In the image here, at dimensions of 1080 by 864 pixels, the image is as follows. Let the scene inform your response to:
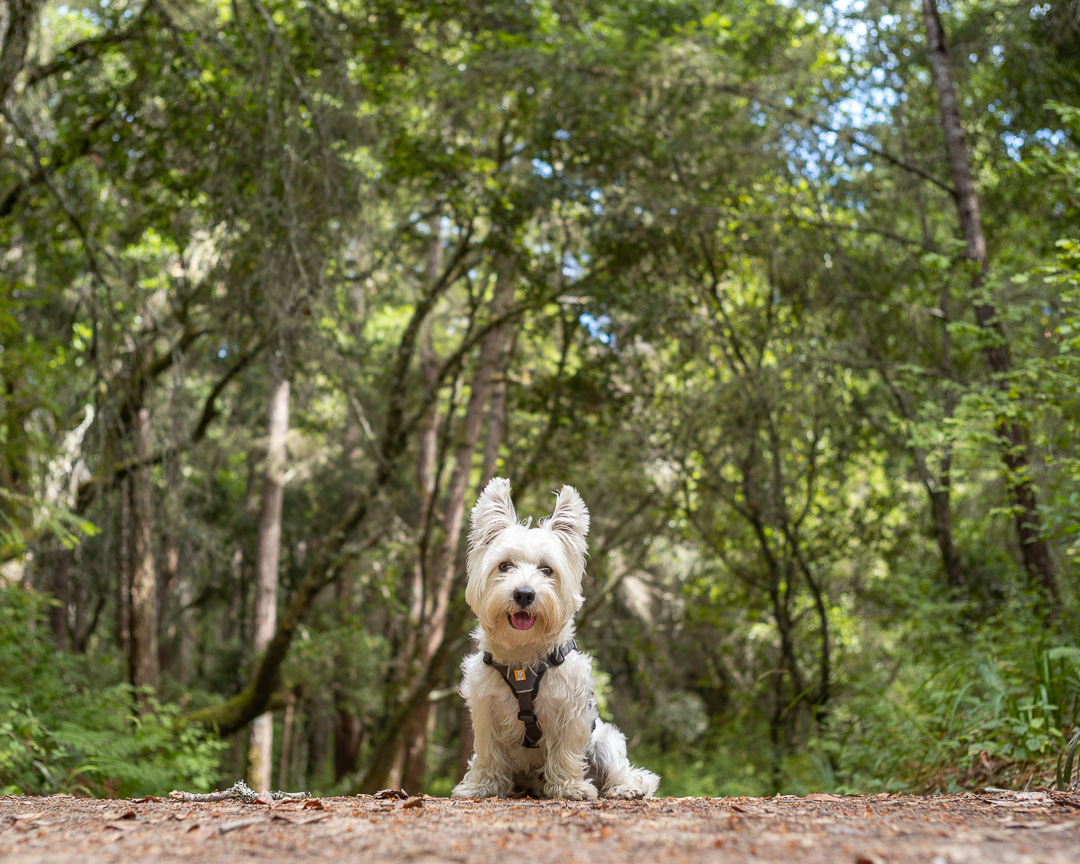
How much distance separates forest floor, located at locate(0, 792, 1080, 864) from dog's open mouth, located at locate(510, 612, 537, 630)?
0.86 m

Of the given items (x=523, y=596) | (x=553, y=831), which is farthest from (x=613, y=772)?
(x=553, y=831)

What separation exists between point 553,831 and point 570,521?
2015 millimetres

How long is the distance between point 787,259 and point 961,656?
5613mm

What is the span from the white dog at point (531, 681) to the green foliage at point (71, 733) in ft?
13.1

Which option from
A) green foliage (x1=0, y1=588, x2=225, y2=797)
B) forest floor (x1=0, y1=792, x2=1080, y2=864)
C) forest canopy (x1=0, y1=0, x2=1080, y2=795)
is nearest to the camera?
forest floor (x1=0, y1=792, x2=1080, y2=864)

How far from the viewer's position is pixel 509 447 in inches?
559

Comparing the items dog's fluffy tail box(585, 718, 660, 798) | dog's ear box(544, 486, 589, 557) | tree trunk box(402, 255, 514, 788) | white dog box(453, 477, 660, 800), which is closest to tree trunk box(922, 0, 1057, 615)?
dog's ear box(544, 486, 589, 557)

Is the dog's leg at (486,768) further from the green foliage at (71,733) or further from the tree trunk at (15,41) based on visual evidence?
the tree trunk at (15,41)

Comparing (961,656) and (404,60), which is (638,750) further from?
(404,60)

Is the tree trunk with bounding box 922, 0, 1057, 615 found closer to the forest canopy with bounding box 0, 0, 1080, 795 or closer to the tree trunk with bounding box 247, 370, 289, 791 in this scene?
the forest canopy with bounding box 0, 0, 1080, 795

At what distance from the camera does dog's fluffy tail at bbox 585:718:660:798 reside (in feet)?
15.5

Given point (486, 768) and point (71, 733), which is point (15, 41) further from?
point (486, 768)

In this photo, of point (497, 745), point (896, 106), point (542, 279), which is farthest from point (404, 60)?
point (497, 745)

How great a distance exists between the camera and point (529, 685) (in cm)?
451
